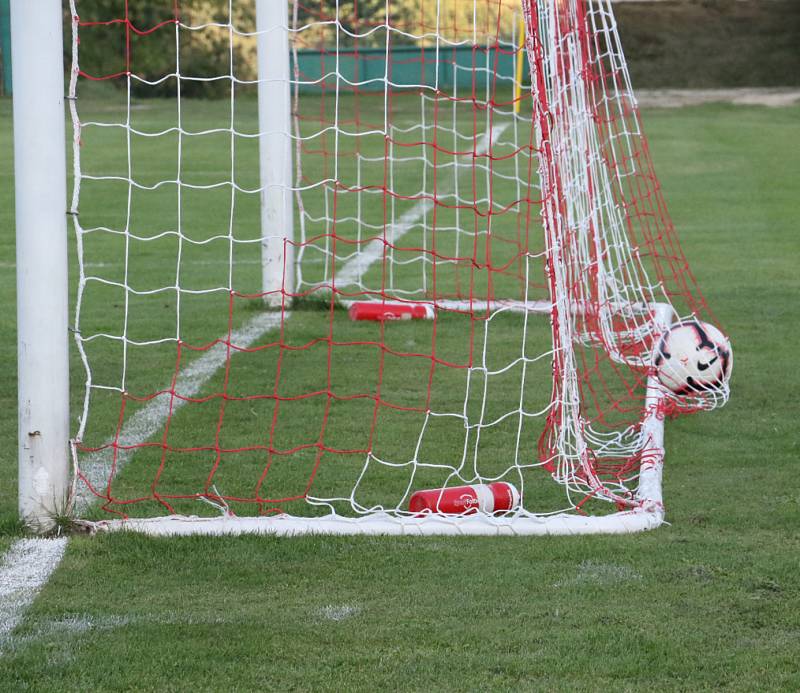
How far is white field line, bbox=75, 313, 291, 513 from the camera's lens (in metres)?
4.91

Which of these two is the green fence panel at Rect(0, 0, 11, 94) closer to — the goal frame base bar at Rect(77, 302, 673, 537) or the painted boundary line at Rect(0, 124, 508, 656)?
the painted boundary line at Rect(0, 124, 508, 656)

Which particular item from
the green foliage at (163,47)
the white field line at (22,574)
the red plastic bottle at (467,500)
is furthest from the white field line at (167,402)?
the green foliage at (163,47)

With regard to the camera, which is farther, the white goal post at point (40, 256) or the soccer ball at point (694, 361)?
the soccer ball at point (694, 361)

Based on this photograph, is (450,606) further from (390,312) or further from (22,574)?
(390,312)

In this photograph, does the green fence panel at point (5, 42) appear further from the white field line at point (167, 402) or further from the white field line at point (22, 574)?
the white field line at point (22, 574)

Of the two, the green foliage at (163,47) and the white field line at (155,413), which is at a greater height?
the green foliage at (163,47)

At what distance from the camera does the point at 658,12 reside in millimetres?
33781

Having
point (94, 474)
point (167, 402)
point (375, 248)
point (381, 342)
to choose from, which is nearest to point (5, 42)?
point (375, 248)

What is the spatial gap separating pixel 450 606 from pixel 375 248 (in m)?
7.18

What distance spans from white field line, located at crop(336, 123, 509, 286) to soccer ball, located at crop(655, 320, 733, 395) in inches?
77.0

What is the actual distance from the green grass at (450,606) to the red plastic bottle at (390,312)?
265 cm

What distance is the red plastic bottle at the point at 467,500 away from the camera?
14.8 ft

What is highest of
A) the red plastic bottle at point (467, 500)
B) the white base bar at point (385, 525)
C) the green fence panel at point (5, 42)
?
the green fence panel at point (5, 42)

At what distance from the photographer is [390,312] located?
802 cm
